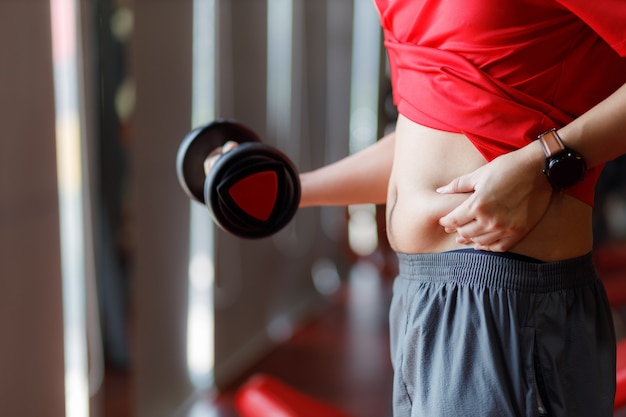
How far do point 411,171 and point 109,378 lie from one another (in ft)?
4.49

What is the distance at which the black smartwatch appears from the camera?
83 centimetres

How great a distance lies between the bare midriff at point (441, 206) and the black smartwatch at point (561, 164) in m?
0.05

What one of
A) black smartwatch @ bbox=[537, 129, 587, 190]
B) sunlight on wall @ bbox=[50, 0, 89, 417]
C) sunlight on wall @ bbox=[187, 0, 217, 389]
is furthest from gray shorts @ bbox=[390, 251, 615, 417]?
sunlight on wall @ bbox=[187, 0, 217, 389]

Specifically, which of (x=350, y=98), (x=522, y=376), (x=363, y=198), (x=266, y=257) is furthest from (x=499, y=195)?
(x=350, y=98)

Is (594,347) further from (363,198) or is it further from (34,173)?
(34,173)

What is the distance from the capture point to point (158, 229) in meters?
2.51

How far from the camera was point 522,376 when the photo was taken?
88 centimetres

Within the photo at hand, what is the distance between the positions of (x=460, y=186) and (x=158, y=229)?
1.79 metres

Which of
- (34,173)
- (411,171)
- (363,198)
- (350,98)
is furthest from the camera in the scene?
(350,98)

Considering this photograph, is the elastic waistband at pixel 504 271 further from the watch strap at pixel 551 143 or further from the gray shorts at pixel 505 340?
the watch strap at pixel 551 143

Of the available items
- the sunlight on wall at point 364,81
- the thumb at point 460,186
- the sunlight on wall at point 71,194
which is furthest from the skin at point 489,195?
the sunlight on wall at point 364,81

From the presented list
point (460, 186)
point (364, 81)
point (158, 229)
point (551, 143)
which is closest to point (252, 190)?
point (460, 186)

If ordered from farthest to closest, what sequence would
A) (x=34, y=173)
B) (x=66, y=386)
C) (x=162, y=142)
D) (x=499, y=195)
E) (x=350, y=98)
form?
(x=350, y=98) < (x=162, y=142) < (x=66, y=386) < (x=34, y=173) < (x=499, y=195)

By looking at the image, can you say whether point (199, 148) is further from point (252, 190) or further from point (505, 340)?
point (505, 340)
